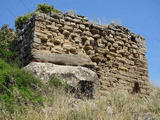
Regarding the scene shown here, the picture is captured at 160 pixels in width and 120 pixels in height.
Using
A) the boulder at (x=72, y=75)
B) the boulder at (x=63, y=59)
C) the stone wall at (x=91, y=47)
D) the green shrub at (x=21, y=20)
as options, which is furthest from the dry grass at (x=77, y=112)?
the green shrub at (x=21, y=20)

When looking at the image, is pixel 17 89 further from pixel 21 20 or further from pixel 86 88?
pixel 21 20

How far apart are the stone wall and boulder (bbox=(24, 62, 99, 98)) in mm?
367

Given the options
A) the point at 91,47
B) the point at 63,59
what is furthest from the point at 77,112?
the point at 91,47

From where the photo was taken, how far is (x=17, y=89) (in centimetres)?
416

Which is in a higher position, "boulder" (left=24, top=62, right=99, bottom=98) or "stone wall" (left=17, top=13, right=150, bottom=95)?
"stone wall" (left=17, top=13, right=150, bottom=95)

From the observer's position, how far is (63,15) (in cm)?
717

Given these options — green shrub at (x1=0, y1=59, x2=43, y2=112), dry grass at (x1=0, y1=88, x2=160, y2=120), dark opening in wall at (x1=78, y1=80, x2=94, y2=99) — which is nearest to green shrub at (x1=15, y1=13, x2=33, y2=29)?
dark opening in wall at (x1=78, y1=80, x2=94, y2=99)

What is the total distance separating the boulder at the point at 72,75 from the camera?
18.6 feet

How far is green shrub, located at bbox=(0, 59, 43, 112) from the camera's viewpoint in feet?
12.9

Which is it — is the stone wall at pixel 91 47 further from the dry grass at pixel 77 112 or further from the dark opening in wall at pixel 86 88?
the dry grass at pixel 77 112

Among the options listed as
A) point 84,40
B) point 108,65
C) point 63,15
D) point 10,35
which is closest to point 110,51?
point 108,65

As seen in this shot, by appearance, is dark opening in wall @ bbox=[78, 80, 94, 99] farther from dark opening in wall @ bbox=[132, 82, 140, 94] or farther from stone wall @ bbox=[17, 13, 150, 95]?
dark opening in wall @ bbox=[132, 82, 140, 94]

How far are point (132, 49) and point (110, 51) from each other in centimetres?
118

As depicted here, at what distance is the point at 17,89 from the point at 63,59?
2442 mm
